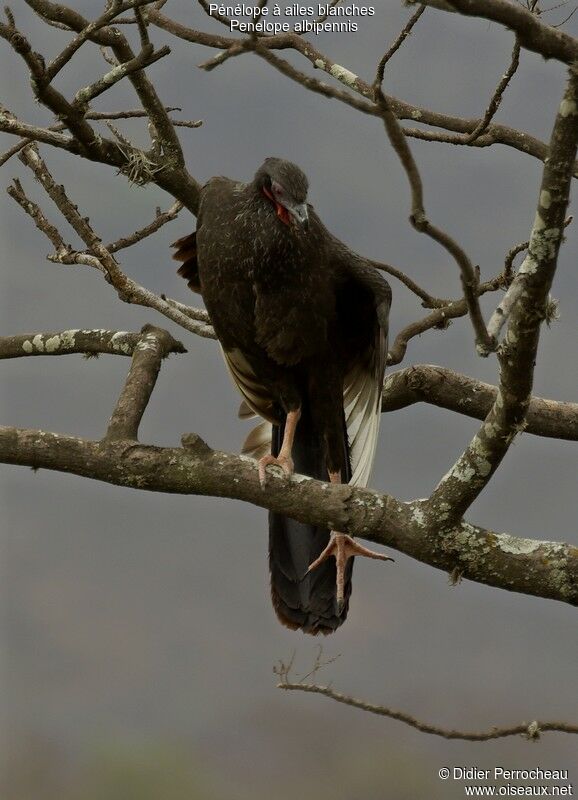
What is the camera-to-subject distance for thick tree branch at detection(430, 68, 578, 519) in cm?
264

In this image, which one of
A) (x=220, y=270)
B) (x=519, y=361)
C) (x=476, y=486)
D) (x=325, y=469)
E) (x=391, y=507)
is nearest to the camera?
(x=519, y=361)

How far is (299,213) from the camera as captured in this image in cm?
417

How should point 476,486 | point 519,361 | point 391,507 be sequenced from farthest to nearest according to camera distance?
point 391,507 < point 476,486 < point 519,361

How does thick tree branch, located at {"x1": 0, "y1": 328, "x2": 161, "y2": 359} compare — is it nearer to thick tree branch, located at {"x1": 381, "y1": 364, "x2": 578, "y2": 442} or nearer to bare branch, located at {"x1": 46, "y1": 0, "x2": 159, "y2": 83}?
bare branch, located at {"x1": 46, "y1": 0, "x2": 159, "y2": 83}

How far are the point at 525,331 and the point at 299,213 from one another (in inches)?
59.8

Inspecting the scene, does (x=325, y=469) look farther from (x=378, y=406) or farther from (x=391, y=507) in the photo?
(x=391, y=507)

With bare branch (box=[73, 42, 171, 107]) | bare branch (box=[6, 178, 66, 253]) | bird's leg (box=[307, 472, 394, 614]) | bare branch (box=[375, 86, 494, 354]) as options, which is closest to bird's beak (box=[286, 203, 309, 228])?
bare branch (box=[73, 42, 171, 107])

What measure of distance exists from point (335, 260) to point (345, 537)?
1.16 meters

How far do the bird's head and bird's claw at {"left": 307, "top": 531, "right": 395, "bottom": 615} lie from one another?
1255 millimetres

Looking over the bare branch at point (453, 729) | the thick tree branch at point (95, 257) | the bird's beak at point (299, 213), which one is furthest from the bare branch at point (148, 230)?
the bare branch at point (453, 729)

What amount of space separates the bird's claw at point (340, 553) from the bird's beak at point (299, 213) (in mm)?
1222

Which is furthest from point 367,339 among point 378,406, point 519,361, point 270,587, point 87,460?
point 519,361

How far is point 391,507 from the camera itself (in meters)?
3.45

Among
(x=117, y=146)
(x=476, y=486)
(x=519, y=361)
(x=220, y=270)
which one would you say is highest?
(x=117, y=146)
